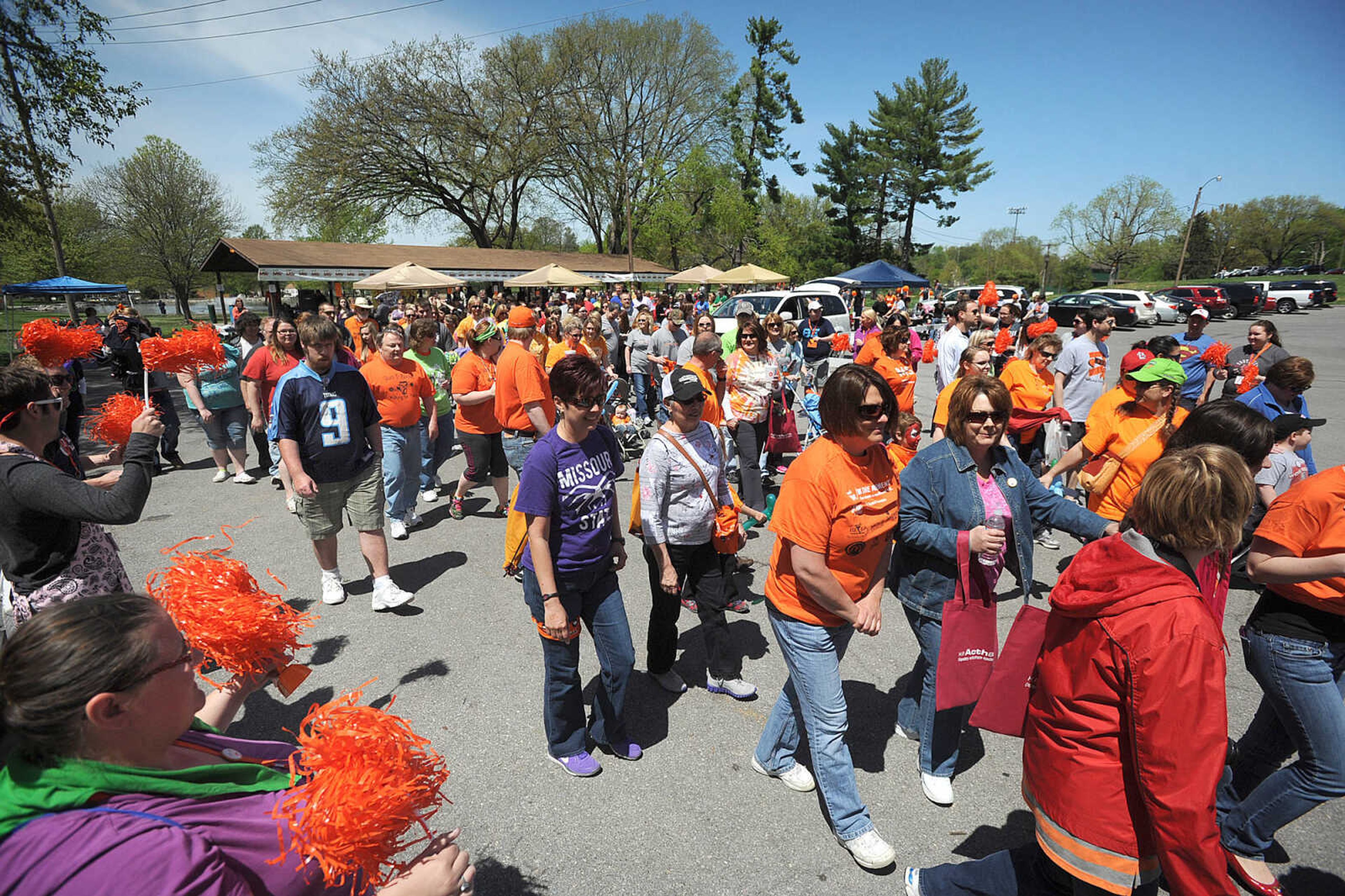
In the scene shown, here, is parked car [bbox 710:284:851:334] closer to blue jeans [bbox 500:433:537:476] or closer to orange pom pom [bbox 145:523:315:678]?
blue jeans [bbox 500:433:537:476]

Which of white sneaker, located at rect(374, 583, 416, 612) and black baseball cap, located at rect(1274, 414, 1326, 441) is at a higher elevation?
black baseball cap, located at rect(1274, 414, 1326, 441)

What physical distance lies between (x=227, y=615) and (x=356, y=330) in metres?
7.98

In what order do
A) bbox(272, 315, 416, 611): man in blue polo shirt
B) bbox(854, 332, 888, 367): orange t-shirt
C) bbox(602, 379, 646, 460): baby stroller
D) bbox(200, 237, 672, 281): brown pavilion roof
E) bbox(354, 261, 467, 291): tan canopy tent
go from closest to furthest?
bbox(272, 315, 416, 611): man in blue polo shirt, bbox(854, 332, 888, 367): orange t-shirt, bbox(602, 379, 646, 460): baby stroller, bbox(354, 261, 467, 291): tan canopy tent, bbox(200, 237, 672, 281): brown pavilion roof

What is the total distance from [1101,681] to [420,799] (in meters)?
1.67

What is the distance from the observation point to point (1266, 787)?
2.37m

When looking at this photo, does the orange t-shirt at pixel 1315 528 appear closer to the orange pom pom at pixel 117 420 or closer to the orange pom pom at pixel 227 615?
the orange pom pom at pixel 227 615

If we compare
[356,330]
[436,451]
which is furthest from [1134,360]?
[356,330]

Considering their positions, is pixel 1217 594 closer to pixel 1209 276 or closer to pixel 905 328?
pixel 905 328

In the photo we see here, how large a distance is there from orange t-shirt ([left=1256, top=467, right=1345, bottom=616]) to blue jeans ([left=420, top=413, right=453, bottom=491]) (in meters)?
6.40

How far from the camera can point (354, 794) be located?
3.93 ft

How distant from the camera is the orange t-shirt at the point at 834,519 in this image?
2.31m

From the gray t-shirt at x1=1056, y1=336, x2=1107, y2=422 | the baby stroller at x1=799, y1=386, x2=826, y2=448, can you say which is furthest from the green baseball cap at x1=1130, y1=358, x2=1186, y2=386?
the baby stroller at x1=799, y1=386, x2=826, y2=448

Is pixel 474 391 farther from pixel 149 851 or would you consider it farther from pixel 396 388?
pixel 149 851

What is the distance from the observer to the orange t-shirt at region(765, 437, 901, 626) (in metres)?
2.31
